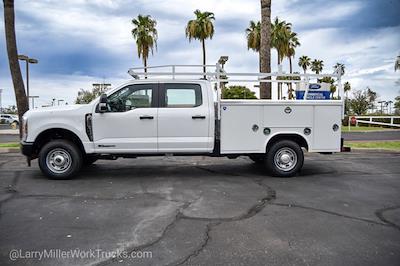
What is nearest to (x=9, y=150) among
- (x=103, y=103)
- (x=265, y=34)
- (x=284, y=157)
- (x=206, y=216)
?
(x=103, y=103)

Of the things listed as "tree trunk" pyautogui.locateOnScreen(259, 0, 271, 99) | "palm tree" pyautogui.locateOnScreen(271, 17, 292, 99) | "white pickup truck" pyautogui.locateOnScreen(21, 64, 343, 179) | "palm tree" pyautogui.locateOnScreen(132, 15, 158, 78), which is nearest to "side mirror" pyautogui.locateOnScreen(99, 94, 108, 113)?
"white pickup truck" pyautogui.locateOnScreen(21, 64, 343, 179)

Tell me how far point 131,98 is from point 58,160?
2026 mm

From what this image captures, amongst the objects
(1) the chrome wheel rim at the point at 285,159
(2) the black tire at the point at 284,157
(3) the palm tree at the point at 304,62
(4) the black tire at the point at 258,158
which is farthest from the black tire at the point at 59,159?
(3) the palm tree at the point at 304,62

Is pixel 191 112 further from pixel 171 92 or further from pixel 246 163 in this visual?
pixel 246 163

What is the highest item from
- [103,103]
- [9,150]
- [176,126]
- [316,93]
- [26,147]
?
[316,93]

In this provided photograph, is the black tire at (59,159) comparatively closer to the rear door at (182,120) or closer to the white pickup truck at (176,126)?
the white pickup truck at (176,126)

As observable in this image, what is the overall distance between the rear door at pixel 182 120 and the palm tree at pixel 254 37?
113 ft

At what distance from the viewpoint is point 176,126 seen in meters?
7.29

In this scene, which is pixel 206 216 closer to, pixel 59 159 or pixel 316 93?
pixel 59 159

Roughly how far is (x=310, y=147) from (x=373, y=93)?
240 ft

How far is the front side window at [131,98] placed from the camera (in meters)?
7.25

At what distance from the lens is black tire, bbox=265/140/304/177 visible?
7.58 metres

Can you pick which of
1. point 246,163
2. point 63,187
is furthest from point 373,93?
point 63,187

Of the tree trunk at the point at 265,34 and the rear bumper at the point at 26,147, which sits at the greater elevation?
the tree trunk at the point at 265,34
